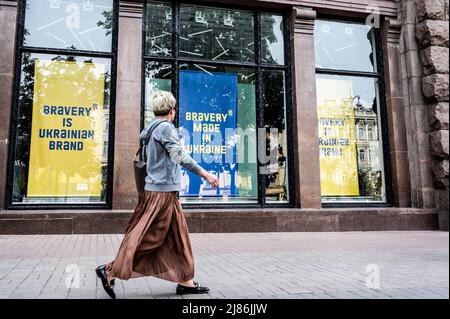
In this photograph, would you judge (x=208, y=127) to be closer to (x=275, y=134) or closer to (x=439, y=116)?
(x=275, y=134)

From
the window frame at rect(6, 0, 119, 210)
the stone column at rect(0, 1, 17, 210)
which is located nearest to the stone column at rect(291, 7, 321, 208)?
the window frame at rect(6, 0, 119, 210)

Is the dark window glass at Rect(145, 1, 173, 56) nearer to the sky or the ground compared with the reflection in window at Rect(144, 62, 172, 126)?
nearer to the sky

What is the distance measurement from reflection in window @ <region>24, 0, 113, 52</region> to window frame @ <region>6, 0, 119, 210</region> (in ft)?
0.35

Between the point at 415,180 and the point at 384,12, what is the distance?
439 centimetres

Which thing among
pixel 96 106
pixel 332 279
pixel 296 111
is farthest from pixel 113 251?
pixel 296 111

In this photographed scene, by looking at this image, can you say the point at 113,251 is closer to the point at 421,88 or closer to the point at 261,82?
the point at 261,82

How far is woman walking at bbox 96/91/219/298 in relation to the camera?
11.8ft

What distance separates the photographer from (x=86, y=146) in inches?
348

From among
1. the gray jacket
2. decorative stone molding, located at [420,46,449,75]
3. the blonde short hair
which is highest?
decorative stone molding, located at [420,46,449,75]

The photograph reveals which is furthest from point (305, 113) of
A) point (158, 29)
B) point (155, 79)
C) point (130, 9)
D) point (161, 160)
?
point (161, 160)

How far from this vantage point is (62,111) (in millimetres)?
Result: 8750

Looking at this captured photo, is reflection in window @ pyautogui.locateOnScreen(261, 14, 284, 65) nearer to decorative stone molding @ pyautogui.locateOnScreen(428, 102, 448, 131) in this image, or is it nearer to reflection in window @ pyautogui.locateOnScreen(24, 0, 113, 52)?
reflection in window @ pyautogui.locateOnScreen(24, 0, 113, 52)

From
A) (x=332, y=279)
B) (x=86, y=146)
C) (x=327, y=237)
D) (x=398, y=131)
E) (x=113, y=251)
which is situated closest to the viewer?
(x=332, y=279)

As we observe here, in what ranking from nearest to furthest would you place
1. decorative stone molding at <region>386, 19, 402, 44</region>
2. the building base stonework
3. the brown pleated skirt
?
the brown pleated skirt, the building base stonework, decorative stone molding at <region>386, 19, 402, 44</region>
